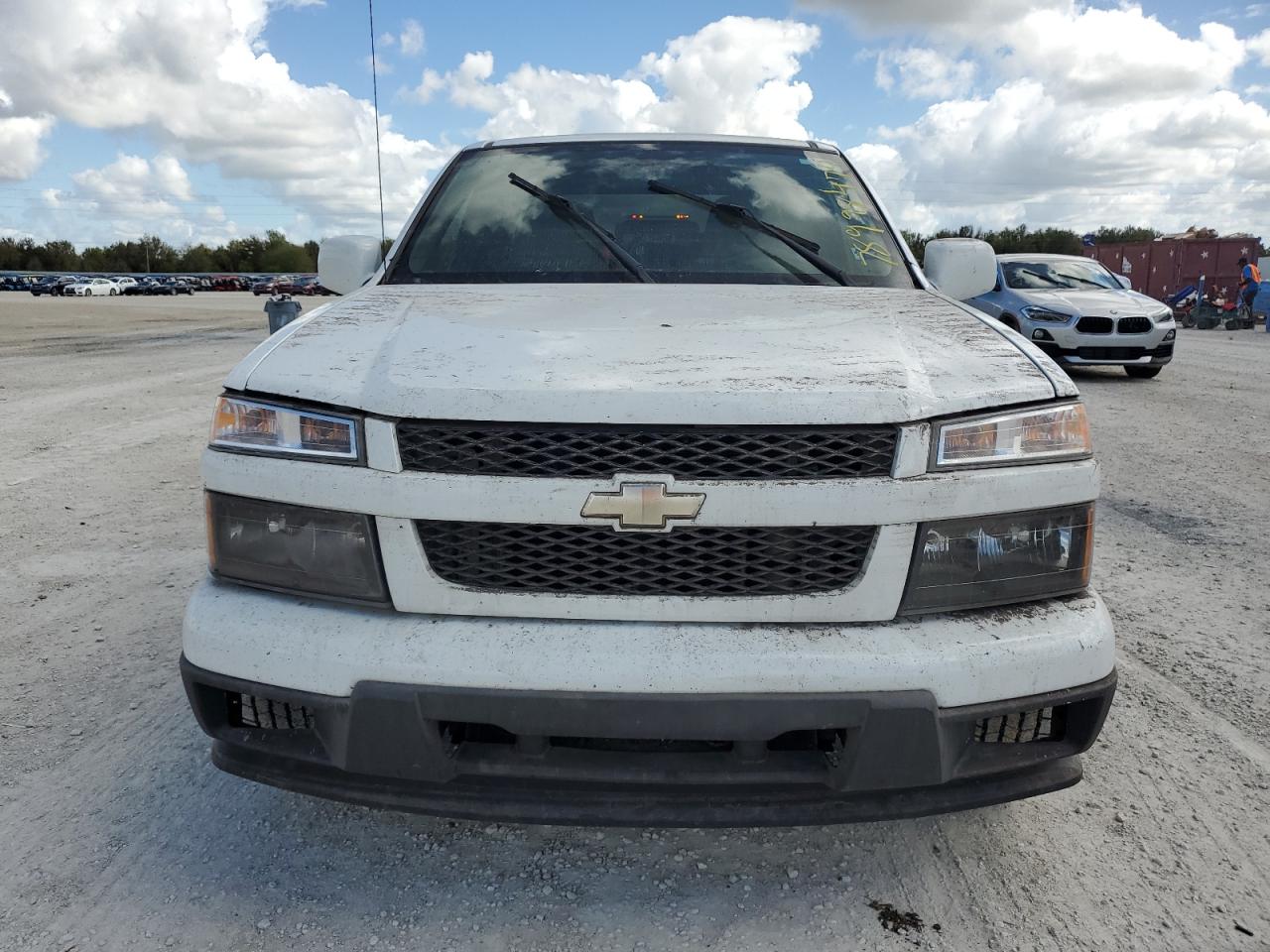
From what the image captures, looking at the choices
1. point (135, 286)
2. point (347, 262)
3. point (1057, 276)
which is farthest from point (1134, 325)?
point (135, 286)

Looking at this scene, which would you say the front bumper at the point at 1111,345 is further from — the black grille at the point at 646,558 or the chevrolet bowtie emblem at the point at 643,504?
the chevrolet bowtie emblem at the point at 643,504

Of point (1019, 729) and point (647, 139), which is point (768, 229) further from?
point (1019, 729)

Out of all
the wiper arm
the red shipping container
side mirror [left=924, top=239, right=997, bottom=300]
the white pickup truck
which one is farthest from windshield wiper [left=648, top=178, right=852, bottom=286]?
the red shipping container

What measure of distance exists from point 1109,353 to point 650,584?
11.3 m

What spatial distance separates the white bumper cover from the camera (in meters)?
1.74

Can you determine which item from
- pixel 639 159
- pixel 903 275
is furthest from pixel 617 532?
pixel 639 159

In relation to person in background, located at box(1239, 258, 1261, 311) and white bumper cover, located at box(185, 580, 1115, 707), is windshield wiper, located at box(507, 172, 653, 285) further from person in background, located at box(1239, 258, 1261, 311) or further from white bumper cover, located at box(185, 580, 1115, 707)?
person in background, located at box(1239, 258, 1261, 311)

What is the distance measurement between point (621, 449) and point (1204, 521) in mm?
4552

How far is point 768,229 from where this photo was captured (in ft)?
9.87

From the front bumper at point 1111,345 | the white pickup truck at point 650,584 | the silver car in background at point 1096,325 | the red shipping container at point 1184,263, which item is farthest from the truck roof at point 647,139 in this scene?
the red shipping container at point 1184,263

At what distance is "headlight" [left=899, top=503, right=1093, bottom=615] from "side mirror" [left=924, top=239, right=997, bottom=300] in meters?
1.35

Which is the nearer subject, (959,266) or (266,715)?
(266,715)

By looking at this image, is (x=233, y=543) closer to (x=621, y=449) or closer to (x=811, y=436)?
(x=621, y=449)

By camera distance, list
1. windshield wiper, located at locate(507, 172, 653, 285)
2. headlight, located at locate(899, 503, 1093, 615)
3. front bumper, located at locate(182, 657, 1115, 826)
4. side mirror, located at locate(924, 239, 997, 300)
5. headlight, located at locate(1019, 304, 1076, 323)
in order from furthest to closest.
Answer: headlight, located at locate(1019, 304, 1076, 323), side mirror, located at locate(924, 239, 997, 300), windshield wiper, located at locate(507, 172, 653, 285), headlight, located at locate(899, 503, 1093, 615), front bumper, located at locate(182, 657, 1115, 826)
